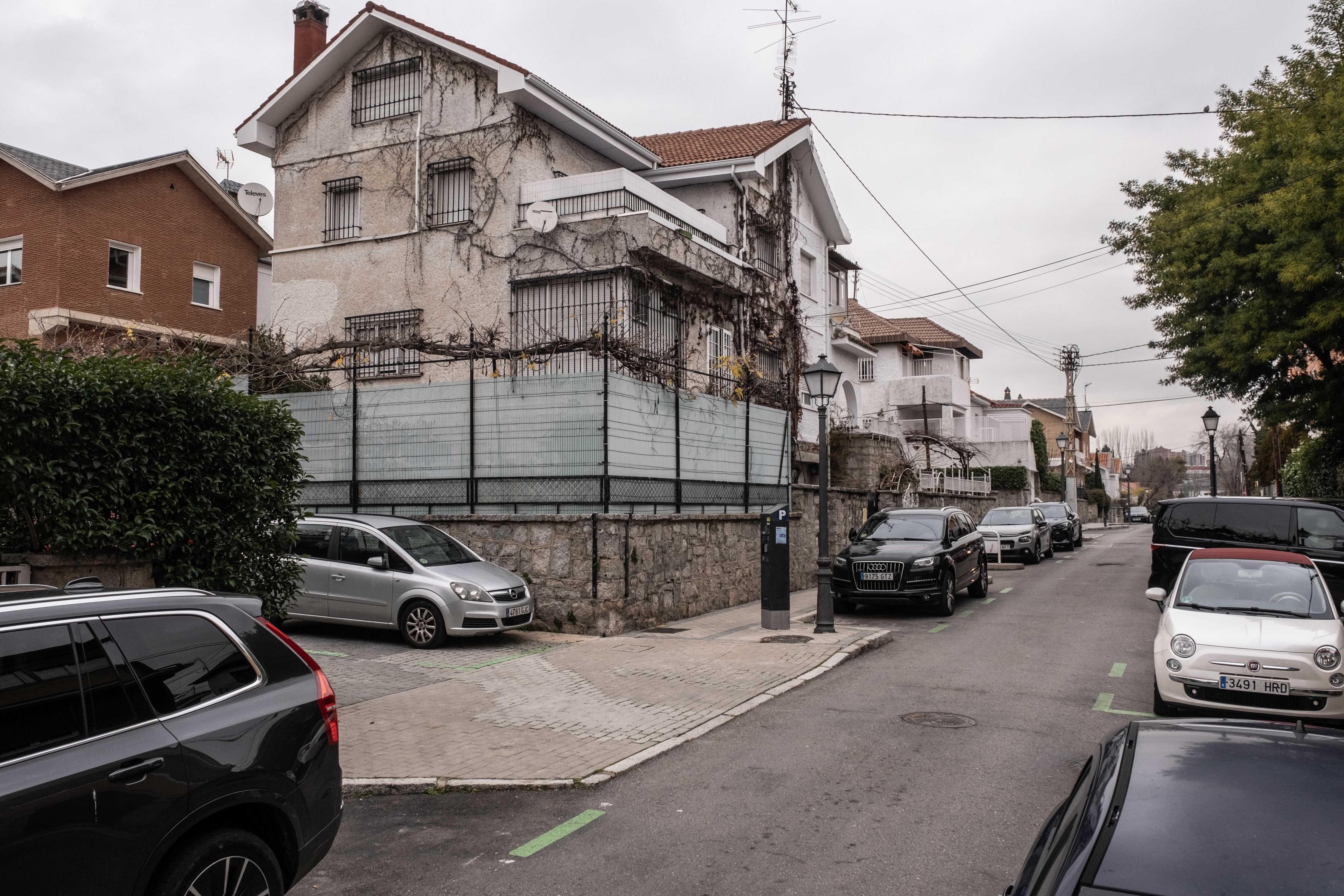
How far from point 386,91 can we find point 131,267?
28.8 feet

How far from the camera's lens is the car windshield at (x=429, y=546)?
39.3 feet

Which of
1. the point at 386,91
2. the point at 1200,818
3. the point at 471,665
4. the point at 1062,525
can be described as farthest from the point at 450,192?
the point at 1062,525

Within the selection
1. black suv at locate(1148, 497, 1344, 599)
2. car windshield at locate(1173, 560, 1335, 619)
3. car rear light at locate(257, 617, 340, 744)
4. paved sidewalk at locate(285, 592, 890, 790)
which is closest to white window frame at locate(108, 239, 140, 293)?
paved sidewalk at locate(285, 592, 890, 790)

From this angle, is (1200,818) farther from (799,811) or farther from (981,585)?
(981,585)

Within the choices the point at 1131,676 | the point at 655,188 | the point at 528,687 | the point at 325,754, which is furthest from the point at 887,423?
the point at 325,754

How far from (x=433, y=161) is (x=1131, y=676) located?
17080mm

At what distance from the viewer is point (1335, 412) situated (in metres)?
18.9

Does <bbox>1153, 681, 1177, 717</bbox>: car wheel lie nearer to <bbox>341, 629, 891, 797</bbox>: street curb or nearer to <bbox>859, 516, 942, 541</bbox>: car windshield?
<bbox>341, 629, 891, 797</bbox>: street curb

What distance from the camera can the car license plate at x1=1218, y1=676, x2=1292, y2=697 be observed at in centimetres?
772

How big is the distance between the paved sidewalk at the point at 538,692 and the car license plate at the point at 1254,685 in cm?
410

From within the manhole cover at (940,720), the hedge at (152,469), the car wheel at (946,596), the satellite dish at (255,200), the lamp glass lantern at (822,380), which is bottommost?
the manhole cover at (940,720)

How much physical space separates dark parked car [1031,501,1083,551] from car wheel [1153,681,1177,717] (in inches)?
889

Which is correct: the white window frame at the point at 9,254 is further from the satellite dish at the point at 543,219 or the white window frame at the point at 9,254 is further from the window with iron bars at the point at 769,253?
the window with iron bars at the point at 769,253

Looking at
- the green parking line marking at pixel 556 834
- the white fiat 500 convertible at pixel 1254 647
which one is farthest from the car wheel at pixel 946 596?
the green parking line marking at pixel 556 834
